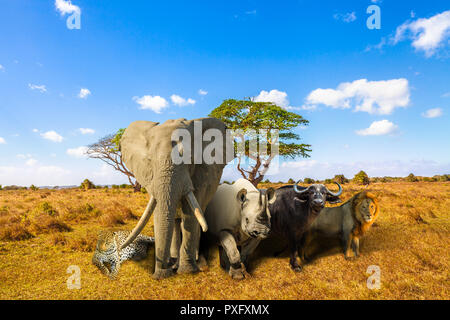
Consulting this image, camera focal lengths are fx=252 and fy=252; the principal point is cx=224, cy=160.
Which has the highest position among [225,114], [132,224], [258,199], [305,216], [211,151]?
[225,114]

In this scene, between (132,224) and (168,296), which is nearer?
(168,296)

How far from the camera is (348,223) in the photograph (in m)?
6.34

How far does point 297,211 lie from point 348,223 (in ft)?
5.67

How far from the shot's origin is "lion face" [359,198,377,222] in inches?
240

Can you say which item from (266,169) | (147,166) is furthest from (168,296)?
(266,169)

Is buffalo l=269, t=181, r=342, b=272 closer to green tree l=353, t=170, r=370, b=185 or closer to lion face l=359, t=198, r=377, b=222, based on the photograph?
lion face l=359, t=198, r=377, b=222

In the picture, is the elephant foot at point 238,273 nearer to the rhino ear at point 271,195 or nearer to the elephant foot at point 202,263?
the elephant foot at point 202,263

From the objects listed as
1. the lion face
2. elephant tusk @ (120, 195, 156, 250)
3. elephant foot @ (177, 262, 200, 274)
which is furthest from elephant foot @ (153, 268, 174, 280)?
the lion face

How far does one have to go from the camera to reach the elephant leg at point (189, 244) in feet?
16.2

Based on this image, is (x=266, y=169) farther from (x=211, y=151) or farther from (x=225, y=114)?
(x=211, y=151)

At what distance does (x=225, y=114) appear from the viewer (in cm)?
2575

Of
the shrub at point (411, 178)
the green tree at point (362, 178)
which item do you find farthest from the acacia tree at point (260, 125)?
the shrub at point (411, 178)
